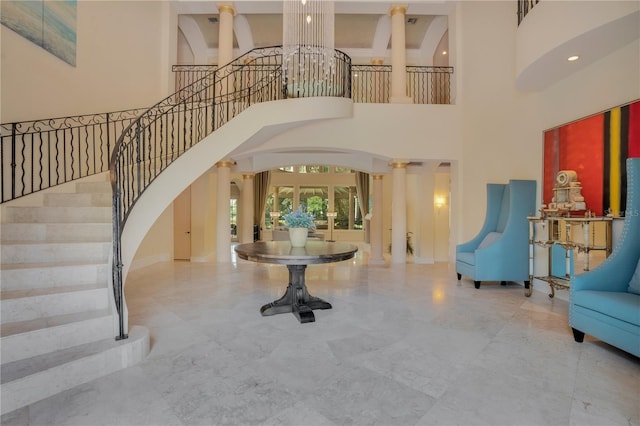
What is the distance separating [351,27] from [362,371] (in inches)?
370

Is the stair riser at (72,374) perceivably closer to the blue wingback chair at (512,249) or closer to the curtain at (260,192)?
the blue wingback chair at (512,249)

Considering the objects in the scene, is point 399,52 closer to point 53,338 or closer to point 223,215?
point 223,215

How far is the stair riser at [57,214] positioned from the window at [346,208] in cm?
1197

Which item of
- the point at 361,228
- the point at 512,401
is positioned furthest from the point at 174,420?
the point at 361,228

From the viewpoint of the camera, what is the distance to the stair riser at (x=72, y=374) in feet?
6.53

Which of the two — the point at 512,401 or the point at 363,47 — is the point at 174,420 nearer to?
the point at 512,401

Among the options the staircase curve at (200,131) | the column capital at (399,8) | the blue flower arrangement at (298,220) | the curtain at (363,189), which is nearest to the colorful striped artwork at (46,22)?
the staircase curve at (200,131)

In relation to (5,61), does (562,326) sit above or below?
below

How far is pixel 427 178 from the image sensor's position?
9.42 m

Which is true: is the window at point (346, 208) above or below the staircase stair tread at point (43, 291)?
above

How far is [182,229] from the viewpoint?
9203mm

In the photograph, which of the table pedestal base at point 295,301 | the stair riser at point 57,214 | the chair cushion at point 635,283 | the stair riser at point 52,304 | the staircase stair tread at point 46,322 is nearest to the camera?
the staircase stair tread at point 46,322

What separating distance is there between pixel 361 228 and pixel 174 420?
45.0 ft

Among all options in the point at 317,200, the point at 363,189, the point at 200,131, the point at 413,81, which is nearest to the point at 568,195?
the point at 200,131
